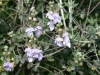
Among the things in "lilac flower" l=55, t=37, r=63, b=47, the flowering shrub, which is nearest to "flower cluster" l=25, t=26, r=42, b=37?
the flowering shrub

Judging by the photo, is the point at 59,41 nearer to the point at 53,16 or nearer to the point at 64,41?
the point at 64,41

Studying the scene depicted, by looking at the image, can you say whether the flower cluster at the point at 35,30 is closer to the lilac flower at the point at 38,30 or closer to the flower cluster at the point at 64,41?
the lilac flower at the point at 38,30

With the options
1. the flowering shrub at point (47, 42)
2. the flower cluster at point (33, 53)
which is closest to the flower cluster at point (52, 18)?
the flowering shrub at point (47, 42)

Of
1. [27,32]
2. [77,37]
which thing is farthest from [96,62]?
[27,32]

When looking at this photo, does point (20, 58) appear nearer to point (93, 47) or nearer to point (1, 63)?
point (1, 63)

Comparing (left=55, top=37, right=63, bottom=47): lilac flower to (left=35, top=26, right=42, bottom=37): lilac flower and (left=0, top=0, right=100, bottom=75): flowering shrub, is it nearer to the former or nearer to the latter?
(left=0, top=0, right=100, bottom=75): flowering shrub

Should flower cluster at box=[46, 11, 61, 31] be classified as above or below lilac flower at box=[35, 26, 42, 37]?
above

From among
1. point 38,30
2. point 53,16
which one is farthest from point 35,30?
point 53,16

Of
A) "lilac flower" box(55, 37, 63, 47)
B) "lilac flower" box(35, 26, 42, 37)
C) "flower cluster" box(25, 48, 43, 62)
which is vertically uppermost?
"lilac flower" box(35, 26, 42, 37)
